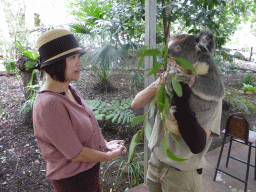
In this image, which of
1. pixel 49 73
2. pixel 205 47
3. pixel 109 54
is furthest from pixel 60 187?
pixel 109 54

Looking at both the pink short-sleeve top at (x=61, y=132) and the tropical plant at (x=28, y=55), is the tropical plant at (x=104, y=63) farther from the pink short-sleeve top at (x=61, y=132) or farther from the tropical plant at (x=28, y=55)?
the pink short-sleeve top at (x=61, y=132)

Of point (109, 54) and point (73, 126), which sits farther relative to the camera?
point (109, 54)

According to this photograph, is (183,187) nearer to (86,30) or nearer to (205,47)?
(205,47)

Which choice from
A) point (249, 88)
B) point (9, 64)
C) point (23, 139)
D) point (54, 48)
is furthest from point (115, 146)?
point (249, 88)

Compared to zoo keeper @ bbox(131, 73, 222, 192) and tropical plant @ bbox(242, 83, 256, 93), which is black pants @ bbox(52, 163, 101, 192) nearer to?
zoo keeper @ bbox(131, 73, 222, 192)

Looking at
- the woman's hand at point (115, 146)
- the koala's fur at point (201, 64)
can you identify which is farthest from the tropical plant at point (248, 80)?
the woman's hand at point (115, 146)

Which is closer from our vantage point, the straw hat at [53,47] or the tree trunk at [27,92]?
the straw hat at [53,47]

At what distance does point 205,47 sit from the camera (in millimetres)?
815

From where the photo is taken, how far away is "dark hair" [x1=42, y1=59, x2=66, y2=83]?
2.60 feet

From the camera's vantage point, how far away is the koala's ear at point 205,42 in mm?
817

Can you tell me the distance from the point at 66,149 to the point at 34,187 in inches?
45.8

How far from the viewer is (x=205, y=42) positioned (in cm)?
82

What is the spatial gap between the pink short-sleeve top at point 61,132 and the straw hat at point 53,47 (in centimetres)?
14

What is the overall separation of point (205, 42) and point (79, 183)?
88 centimetres
